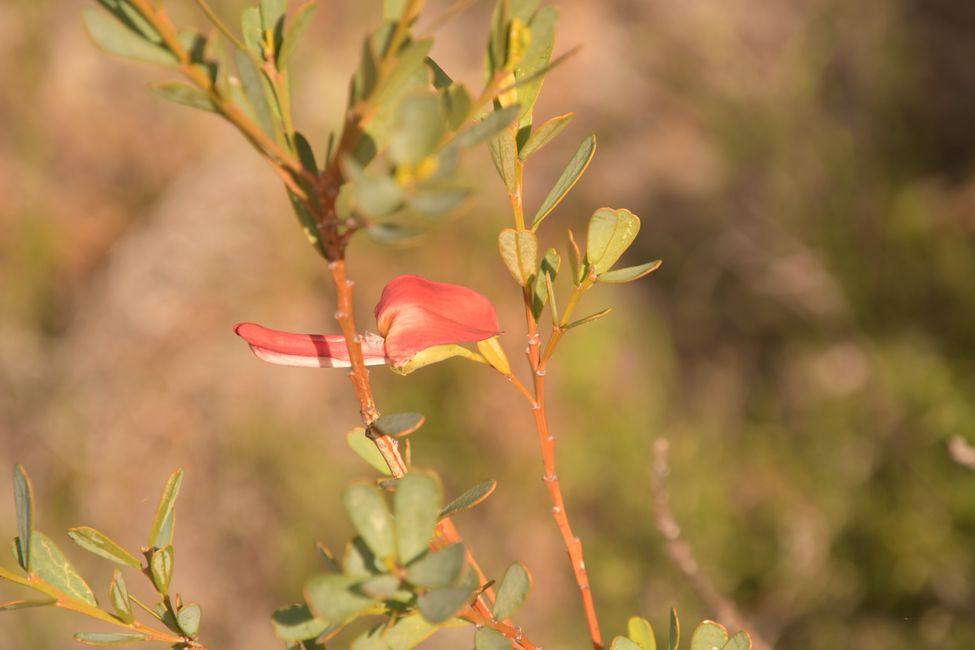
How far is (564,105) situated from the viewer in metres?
2.55

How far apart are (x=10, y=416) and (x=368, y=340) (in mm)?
1883

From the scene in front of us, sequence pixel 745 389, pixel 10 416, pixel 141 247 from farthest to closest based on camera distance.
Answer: pixel 141 247
pixel 10 416
pixel 745 389

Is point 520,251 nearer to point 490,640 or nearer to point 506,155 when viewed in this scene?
point 506,155

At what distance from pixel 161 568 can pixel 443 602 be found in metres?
0.20

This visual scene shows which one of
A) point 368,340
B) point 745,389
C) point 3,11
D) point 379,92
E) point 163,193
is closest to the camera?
point 379,92

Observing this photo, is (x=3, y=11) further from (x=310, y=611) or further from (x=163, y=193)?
(x=310, y=611)

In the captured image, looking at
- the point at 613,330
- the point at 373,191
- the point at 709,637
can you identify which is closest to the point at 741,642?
the point at 709,637

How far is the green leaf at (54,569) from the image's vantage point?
19.0 inches

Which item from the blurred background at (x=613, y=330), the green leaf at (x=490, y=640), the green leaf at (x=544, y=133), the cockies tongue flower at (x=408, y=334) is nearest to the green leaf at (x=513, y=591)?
the green leaf at (x=490, y=640)

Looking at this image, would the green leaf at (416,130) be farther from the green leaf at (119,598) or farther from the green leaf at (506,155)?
the green leaf at (119,598)

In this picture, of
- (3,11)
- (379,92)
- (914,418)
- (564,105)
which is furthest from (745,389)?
(3,11)

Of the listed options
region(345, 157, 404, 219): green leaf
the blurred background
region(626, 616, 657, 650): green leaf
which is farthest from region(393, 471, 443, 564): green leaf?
the blurred background

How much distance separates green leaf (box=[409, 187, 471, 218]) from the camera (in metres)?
0.32

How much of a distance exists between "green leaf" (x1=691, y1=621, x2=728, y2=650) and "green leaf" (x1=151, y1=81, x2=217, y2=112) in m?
0.39
